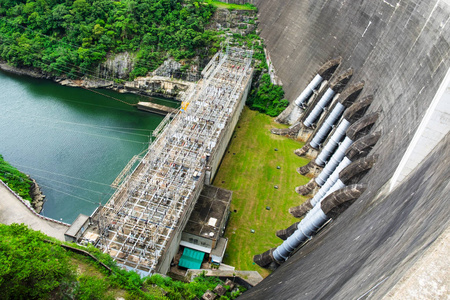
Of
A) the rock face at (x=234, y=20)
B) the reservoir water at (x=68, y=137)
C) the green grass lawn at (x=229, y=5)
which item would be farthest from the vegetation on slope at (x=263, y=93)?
the reservoir water at (x=68, y=137)

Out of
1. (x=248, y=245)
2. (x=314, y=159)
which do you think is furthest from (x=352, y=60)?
(x=248, y=245)

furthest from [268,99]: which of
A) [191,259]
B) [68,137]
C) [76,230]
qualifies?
[76,230]

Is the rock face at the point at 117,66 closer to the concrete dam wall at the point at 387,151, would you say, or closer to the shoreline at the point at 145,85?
the shoreline at the point at 145,85

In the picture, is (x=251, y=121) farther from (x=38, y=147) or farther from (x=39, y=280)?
(x=39, y=280)

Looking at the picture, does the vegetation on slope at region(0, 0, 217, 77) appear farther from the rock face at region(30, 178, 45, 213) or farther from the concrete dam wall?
the rock face at region(30, 178, 45, 213)

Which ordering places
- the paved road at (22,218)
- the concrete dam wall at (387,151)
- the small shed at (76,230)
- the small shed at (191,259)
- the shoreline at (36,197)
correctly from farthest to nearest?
the shoreline at (36,197) < the paved road at (22,218) < the small shed at (191,259) < the small shed at (76,230) < the concrete dam wall at (387,151)

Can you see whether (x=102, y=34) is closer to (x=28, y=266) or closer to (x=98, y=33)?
(x=98, y=33)

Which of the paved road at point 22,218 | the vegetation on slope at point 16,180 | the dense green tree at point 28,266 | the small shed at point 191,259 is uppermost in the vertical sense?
the dense green tree at point 28,266

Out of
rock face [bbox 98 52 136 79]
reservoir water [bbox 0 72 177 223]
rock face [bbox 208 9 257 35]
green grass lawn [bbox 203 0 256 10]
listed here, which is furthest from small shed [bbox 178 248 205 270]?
green grass lawn [bbox 203 0 256 10]
